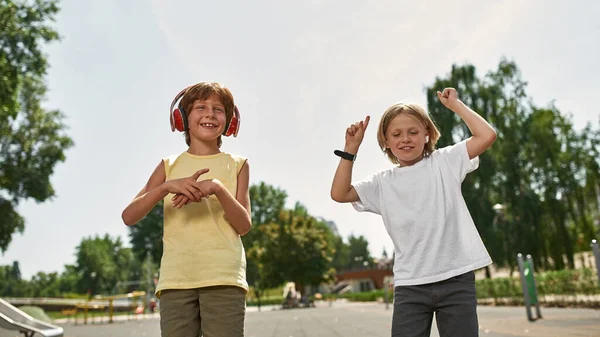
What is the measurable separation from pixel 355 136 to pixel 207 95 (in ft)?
2.31

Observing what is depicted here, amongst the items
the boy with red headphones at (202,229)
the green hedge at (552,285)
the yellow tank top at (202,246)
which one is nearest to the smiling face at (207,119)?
the boy with red headphones at (202,229)

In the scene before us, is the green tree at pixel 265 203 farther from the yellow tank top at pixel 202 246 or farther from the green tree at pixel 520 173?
the yellow tank top at pixel 202 246

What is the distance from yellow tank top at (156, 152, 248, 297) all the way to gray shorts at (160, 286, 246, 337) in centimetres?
4

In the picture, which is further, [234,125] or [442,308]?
[234,125]

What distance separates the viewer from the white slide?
6.25 m

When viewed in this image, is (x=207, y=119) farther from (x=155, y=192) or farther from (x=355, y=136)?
(x=355, y=136)

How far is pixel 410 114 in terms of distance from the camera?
2496 millimetres

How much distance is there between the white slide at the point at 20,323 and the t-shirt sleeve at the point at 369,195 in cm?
534

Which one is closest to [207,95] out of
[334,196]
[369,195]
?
[334,196]

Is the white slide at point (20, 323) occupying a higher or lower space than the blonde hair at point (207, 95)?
lower

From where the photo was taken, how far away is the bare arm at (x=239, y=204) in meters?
1.97

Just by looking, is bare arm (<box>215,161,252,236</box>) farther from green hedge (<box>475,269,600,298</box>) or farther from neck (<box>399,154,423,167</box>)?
green hedge (<box>475,269,600,298</box>)

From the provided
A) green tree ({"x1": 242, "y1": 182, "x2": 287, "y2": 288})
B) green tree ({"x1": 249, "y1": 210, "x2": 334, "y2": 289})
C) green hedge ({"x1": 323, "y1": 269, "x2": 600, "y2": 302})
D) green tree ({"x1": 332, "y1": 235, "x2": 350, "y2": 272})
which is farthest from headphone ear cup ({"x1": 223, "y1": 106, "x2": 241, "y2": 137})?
green tree ({"x1": 332, "y1": 235, "x2": 350, "y2": 272})

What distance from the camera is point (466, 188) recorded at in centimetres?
2909
